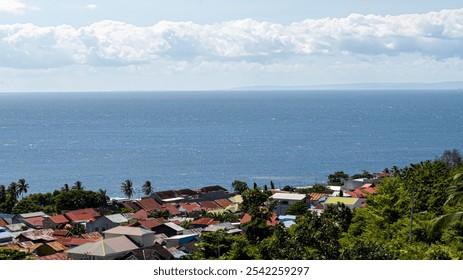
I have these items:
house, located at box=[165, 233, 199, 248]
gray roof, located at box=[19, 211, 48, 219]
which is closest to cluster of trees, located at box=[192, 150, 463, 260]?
house, located at box=[165, 233, 199, 248]

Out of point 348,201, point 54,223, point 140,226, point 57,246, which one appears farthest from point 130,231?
point 348,201

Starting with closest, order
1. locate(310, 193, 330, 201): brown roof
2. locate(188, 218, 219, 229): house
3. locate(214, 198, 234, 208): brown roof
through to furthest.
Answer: locate(188, 218, 219, 229): house → locate(310, 193, 330, 201): brown roof → locate(214, 198, 234, 208): brown roof

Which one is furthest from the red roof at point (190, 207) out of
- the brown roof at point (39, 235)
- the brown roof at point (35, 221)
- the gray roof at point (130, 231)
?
the gray roof at point (130, 231)

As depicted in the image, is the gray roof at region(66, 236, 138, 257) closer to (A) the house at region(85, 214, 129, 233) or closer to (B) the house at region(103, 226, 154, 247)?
(B) the house at region(103, 226, 154, 247)

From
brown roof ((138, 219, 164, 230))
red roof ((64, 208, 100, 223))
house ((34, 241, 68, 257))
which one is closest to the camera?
house ((34, 241, 68, 257))
